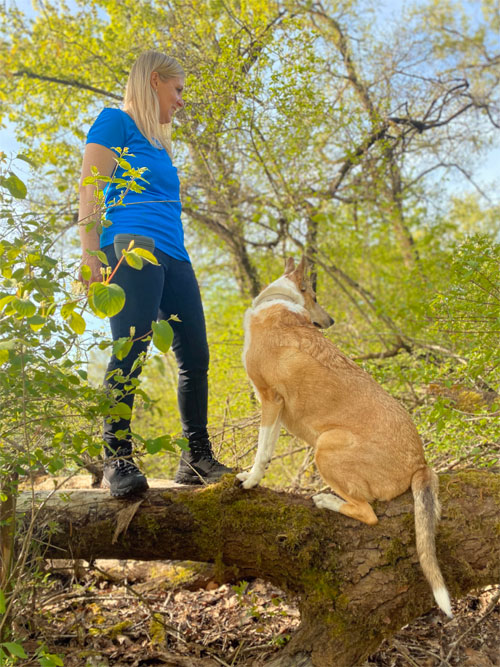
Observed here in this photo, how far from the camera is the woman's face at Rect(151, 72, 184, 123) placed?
3.97 meters

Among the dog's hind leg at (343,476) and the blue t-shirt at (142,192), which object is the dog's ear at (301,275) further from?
the dog's hind leg at (343,476)

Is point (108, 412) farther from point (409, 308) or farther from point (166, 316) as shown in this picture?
point (409, 308)

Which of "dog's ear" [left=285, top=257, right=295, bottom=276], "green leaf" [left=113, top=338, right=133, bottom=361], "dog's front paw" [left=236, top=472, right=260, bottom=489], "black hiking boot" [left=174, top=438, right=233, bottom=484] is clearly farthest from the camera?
"dog's ear" [left=285, top=257, right=295, bottom=276]

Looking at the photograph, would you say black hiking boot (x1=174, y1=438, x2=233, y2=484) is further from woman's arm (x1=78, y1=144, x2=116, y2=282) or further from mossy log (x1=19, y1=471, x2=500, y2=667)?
woman's arm (x1=78, y1=144, x2=116, y2=282)

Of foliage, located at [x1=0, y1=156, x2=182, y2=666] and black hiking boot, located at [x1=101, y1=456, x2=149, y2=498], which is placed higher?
foliage, located at [x1=0, y1=156, x2=182, y2=666]

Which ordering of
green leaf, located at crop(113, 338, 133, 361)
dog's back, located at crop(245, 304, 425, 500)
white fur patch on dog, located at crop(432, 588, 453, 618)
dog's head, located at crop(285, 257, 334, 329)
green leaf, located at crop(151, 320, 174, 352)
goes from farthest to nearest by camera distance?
1. dog's head, located at crop(285, 257, 334, 329)
2. dog's back, located at crop(245, 304, 425, 500)
3. white fur patch on dog, located at crop(432, 588, 453, 618)
4. green leaf, located at crop(113, 338, 133, 361)
5. green leaf, located at crop(151, 320, 174, 352)

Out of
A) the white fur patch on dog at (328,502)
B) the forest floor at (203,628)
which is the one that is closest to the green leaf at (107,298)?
the white fur patch on dog at (328,502)

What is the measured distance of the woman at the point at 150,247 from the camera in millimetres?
3578

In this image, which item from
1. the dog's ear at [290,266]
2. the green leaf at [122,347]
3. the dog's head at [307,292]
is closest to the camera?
the green leaf at [122,347]

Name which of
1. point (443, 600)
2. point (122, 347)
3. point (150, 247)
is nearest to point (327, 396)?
point (443, 600)

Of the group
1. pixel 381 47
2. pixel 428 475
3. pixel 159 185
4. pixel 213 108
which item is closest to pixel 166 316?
pixel 159 185

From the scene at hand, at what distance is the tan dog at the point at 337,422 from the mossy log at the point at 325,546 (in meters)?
0.12

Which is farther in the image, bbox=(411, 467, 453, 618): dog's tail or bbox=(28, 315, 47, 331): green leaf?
bbox=(411, 467, 453, 618): dog's tail

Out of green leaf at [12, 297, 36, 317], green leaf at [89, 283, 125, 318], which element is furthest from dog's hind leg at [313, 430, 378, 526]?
green leaf at [12, 297, 36, 317]
